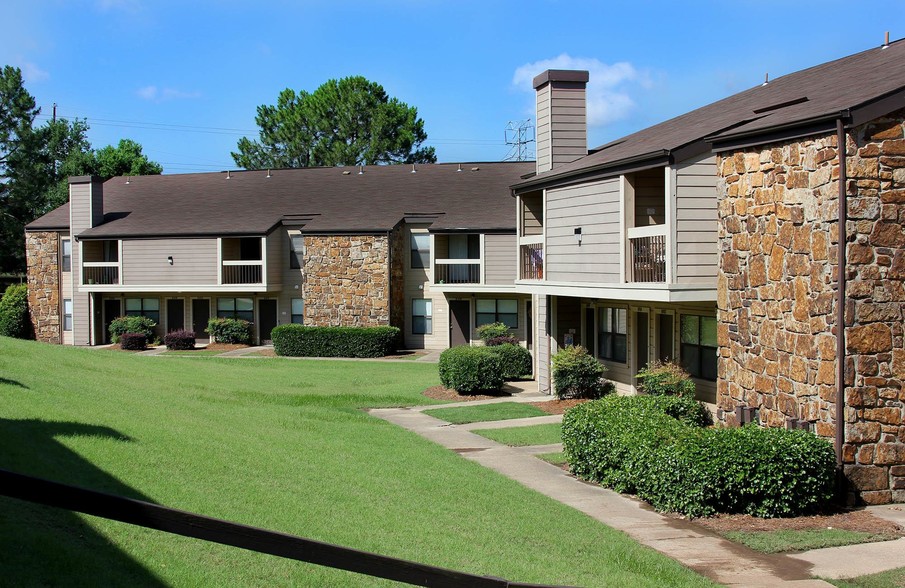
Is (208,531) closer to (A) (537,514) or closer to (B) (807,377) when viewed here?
(A) (537,514)

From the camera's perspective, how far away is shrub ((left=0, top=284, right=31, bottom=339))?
A: 4234cm

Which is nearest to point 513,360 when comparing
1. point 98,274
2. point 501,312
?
point 501,312

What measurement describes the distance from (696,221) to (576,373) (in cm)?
614

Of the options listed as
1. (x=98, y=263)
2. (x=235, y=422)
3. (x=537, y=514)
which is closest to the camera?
(x=537, y=514)

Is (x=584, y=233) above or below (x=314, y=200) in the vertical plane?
below

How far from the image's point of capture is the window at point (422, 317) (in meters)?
37.4

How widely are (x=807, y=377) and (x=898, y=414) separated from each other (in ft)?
4.11

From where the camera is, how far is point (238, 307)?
1556 inches

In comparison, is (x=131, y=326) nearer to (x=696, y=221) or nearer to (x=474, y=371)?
(x=474, y=371)

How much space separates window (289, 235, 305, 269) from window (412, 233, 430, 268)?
5.33m

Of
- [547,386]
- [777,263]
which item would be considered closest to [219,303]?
[547,386]

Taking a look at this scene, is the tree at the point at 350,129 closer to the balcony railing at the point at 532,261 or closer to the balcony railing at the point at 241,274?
the balcony railing at the point at 241,274

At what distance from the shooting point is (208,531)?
3.91 meters

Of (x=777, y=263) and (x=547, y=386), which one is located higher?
(x=777, y=263)
